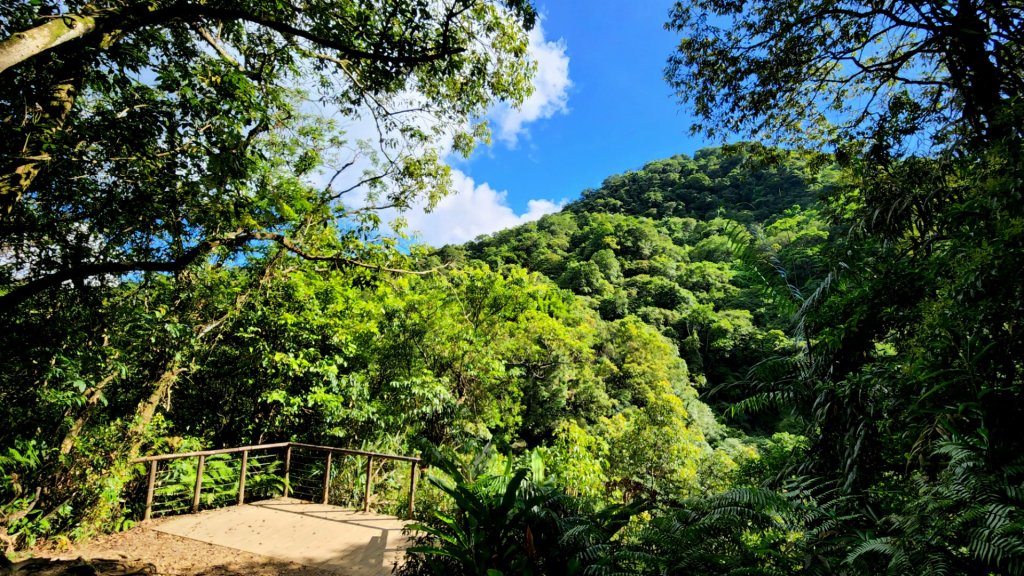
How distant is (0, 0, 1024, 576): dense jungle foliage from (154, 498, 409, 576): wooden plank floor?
579mm

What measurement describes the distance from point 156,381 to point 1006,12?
9.05 meters

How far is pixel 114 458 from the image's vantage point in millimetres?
4426

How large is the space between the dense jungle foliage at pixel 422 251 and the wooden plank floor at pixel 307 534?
1.90ft

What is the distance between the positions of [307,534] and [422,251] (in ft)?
15.8

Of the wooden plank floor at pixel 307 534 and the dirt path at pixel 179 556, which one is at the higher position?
the dirt path at pixel 179 556

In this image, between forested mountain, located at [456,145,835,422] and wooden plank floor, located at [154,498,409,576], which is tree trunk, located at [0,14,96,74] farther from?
forested mountain, located at [456,145,835,422]

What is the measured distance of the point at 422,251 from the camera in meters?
8.01

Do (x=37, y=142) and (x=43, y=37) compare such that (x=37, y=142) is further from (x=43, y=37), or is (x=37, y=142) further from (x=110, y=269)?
(x=43, y=37)

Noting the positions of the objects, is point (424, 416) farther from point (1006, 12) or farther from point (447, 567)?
point (1006, 12)

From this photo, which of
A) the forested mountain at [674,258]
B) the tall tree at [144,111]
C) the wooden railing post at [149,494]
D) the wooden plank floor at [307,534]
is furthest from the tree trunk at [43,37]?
the forested mountain at [674,258]

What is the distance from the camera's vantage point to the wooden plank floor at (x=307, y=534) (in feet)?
13.6

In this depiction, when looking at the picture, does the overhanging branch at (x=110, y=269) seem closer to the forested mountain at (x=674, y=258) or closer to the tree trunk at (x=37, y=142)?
the tree trunk at (x=37, y=142)

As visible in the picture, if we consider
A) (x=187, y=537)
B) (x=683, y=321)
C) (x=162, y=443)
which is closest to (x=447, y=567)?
(x=187, y=537)

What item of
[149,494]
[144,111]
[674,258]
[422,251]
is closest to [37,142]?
[144,111]
